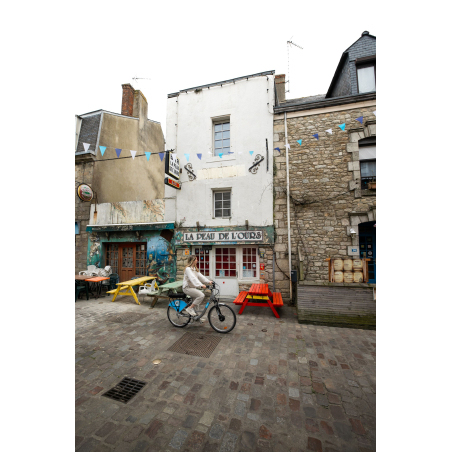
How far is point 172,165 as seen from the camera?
Answer: 7.49 m

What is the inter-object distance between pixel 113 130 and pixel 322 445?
1265 cm

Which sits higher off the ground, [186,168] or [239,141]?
[239,141]

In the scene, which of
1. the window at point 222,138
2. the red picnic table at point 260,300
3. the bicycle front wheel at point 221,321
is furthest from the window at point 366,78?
the bicycle front wheel at point 221,321

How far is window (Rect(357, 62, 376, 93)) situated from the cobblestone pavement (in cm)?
800

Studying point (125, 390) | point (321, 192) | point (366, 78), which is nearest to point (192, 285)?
point (125, 390)

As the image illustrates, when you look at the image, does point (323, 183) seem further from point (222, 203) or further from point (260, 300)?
point (260, 300)

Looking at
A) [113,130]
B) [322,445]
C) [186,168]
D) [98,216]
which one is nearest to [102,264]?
[98,216]

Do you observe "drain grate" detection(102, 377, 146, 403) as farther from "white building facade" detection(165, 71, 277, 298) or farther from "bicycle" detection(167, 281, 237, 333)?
"white building facade" detection(165, 71, 277, 298)

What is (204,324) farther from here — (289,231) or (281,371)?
(289,231)

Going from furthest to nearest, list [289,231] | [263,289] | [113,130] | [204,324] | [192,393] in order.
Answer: [113,130], [289,231], [263,289], [204,324], [192,393]

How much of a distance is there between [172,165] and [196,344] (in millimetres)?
5971

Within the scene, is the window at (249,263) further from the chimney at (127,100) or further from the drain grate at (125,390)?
the chimney at (127,100)

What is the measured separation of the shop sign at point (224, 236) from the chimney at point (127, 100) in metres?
8.04

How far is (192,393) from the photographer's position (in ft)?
8.20
